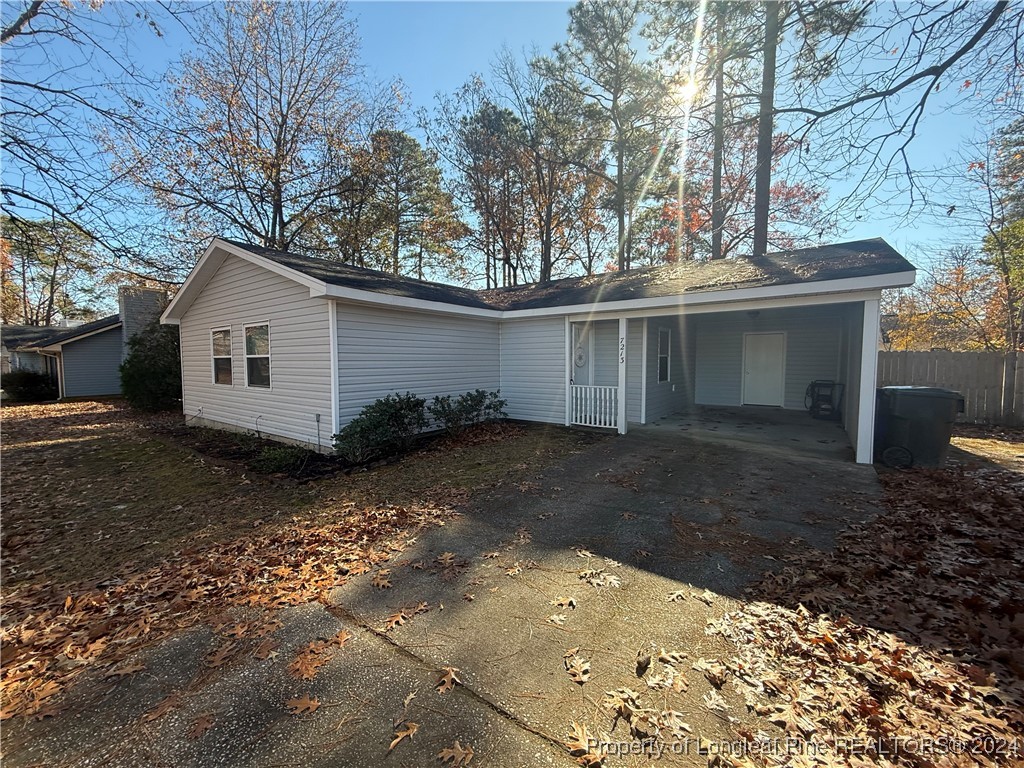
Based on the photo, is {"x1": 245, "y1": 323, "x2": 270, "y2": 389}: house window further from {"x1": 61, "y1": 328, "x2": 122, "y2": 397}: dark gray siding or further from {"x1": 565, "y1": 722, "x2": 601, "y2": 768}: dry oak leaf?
{"x1": 61, "y1": 328, "x2": 122, "y2": 397}: dark gray siding

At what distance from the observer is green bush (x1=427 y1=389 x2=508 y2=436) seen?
8367 millimetres

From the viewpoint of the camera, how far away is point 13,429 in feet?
36.1

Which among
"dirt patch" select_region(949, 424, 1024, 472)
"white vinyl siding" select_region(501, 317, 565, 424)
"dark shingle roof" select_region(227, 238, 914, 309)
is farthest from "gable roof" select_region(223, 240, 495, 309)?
"dirt patch" select_region(949, 424, 1024, 472)

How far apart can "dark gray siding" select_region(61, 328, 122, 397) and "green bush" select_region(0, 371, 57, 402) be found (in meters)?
0.76

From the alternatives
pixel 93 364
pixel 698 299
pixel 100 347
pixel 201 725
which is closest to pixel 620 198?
pixel 698 299

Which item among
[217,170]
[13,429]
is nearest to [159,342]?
[13,429]

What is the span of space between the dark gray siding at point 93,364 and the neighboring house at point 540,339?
12.7 m

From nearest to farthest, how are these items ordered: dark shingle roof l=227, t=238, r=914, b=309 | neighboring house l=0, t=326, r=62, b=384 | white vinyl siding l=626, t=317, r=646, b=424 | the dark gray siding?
1. dark shingle roof l=227, t=238, r=914, b=309
2. white vinyl siding l=626, t=317, r=646, b=424
3. the dark gray siding
4. neighboring house l=0, t=326, r=62, b=384

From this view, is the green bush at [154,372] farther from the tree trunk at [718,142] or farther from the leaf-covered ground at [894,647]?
the leaf-covered ground at [894,647]

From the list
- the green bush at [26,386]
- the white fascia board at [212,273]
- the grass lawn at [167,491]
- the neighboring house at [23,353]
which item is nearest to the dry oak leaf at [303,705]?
the grass lawn at [167,491]

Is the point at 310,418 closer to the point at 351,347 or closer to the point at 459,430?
the point at 351,347

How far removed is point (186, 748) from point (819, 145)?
912 cm

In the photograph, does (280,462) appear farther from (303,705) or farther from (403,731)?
(403,731)

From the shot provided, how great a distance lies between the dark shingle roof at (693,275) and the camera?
647 centimetres
